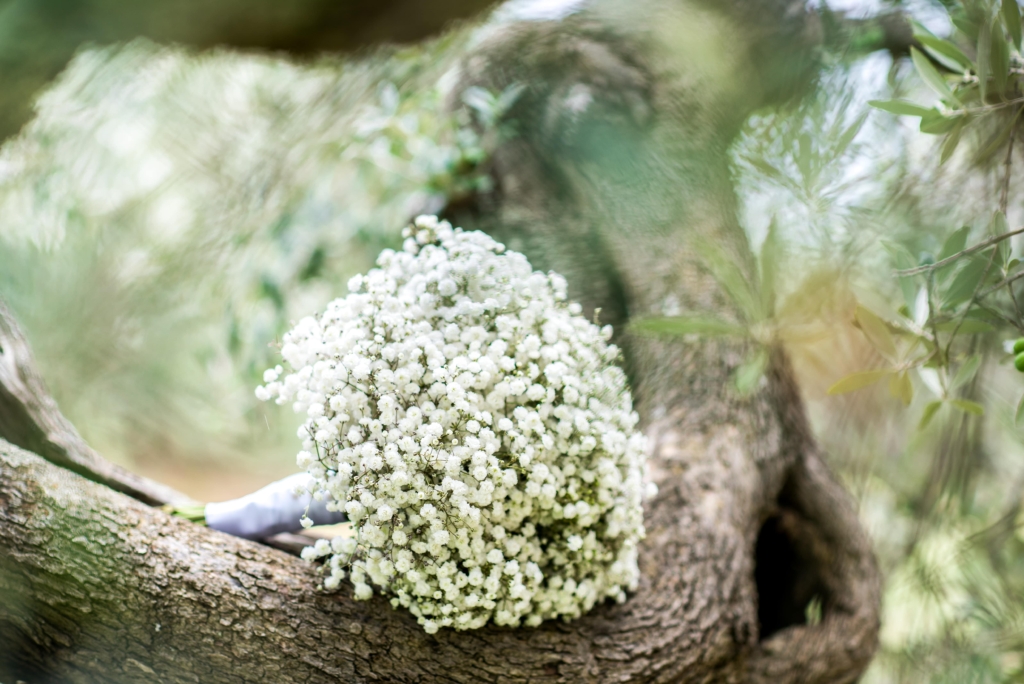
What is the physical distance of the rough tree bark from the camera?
773 mm

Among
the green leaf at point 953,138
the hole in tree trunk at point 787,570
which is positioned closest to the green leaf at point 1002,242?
the green leaf at point 953,138

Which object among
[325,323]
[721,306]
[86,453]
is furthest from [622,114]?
[86,453]

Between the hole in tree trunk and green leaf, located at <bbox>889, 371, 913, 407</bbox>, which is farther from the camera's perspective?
the hole in tree trunk

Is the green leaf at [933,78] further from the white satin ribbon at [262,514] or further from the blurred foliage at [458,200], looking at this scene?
the white satin ribbon at [262,514]

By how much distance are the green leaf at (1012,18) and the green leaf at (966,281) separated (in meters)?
0.25

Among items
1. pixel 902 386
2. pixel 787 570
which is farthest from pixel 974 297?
pixel 787 570

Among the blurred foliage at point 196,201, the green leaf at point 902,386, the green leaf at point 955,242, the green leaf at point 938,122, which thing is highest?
the blurred foliage at point 196,201

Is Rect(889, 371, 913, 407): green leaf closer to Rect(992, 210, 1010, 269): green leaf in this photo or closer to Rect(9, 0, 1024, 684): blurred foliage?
Rect(9, 0, 1024, 684): blurred foliage

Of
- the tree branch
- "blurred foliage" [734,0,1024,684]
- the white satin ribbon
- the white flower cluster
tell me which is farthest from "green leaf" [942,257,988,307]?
the tree branch

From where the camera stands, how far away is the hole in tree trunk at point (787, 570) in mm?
1378

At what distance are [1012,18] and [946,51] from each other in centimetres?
12

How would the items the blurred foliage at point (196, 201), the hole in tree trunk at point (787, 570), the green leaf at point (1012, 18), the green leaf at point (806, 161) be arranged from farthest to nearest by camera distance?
the hole in tree trunk at point (787, 570)
the blurred foliage at point (196, 201)
the green leaf at point (806, 161)
the green leaf at point (1012, 18)

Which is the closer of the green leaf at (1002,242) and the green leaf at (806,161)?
the green leaf at (1002,242)

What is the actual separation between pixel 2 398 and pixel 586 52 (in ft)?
Result: 4.49
